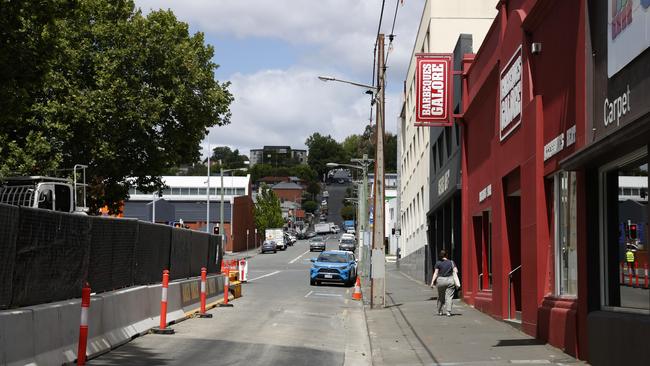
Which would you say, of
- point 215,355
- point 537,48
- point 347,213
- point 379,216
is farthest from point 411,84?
point 347,213

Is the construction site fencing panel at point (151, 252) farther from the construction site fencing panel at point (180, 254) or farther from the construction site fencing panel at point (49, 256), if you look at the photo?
the construction site fencing panel at point (49, 256)

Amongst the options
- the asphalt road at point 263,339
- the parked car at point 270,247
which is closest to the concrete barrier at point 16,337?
the asphalt road at point 263,339

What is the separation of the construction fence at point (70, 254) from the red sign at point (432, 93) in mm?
9970

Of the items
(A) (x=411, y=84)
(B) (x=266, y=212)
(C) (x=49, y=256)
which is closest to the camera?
(C) (x=49, y=256)

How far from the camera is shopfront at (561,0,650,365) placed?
975cm

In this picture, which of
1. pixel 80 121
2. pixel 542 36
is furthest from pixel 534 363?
pixel 80 121

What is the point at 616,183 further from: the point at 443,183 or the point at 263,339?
the point at 443,183

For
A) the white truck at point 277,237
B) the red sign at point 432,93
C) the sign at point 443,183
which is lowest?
the white truck at point 277,237

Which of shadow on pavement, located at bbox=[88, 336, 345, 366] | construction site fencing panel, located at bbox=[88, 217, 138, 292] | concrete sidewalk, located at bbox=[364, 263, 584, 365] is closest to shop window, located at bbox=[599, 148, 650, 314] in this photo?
concrete sidewalk, located at bbox=[364, 263, 584, 365]

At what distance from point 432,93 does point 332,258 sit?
13308 millimetres

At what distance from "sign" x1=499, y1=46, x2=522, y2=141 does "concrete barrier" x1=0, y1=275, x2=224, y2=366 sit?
8373mm

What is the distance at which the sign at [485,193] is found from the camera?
71.8 feet

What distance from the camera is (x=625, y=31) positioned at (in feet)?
33.9

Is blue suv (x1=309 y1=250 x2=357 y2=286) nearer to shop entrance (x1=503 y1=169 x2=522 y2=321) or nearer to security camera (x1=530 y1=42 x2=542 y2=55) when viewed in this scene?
shop entrance (x1=503 y1=169 x2=522 y2=321)
